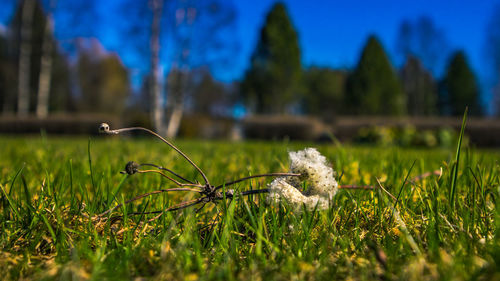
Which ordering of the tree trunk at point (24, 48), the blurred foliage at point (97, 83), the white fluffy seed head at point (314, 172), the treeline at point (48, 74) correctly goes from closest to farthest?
the white fluffy seed head at point (314, 172) → the tree trunk at point (24, 48) → the treeline at point (48, 74) → the blurred foliage at point (97, 83)

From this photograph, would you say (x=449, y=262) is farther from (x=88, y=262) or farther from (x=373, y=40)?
(x=373, y=40)

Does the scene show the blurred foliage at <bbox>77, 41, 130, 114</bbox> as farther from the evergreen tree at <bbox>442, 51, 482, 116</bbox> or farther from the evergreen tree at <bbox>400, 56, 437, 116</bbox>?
the evergreen tree at <bbox>442, 51, 482, 116</bbox>

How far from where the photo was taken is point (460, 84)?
123 ft

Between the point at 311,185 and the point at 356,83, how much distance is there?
1348 inches

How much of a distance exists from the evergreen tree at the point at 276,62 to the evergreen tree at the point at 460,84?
2160cm

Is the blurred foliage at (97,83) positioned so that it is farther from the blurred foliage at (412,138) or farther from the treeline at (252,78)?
the blurred foliage at (412,138)

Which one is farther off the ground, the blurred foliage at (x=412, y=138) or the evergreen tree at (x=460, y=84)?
the evergreen tree at (x=460, y=84)

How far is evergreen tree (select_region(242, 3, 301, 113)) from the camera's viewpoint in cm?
2814

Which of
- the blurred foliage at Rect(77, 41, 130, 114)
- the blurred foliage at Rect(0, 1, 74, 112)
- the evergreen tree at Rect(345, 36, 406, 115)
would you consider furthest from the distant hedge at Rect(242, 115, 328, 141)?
the blurred foliage at Rect(77, 41, 130, 114)

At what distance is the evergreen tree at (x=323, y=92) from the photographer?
42.3 m

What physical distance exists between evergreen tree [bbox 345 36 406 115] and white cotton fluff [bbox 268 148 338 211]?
3383 centimetres

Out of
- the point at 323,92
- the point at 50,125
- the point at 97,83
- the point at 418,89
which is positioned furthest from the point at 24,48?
the point at 418,89

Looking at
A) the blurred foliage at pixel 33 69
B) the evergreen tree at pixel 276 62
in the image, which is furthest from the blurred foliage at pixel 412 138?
the blurred foliage at pixel 33 69

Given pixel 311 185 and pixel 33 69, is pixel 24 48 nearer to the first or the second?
pixel 33 69
